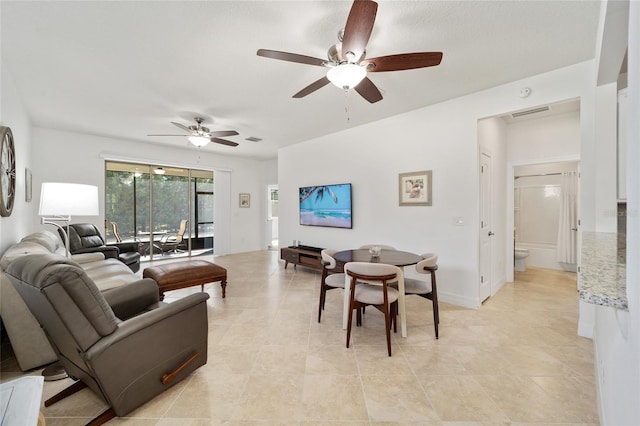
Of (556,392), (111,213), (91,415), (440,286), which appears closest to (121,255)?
(111,213)

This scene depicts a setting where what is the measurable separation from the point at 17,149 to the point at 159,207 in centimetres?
323

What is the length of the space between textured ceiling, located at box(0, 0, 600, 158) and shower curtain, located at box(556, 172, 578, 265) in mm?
3315

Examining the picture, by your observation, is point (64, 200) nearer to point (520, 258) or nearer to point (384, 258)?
point (384, 258)

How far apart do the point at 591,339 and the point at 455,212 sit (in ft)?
5.63

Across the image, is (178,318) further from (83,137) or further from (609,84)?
(83,137)

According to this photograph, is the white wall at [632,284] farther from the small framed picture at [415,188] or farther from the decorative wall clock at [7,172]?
the decorative wall clock at [7,172]

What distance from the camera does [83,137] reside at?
5000mm

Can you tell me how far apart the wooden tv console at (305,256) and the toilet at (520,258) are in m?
3.69

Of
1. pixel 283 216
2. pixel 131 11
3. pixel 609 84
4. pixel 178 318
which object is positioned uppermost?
pixel 131 11

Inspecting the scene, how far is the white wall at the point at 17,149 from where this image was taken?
8.58 ft

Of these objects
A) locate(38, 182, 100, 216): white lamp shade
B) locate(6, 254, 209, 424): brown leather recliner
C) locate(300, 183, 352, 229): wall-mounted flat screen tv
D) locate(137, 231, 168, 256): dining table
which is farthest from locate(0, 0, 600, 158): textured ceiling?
locate(137, 231, 168, 256): dining table

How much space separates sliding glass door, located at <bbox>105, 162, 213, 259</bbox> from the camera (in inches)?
229

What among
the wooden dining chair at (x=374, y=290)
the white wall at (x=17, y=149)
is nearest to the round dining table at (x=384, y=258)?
the wooden dining chair at (x=374, y=290)

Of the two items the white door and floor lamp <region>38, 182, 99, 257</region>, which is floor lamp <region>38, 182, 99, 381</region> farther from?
the white door
